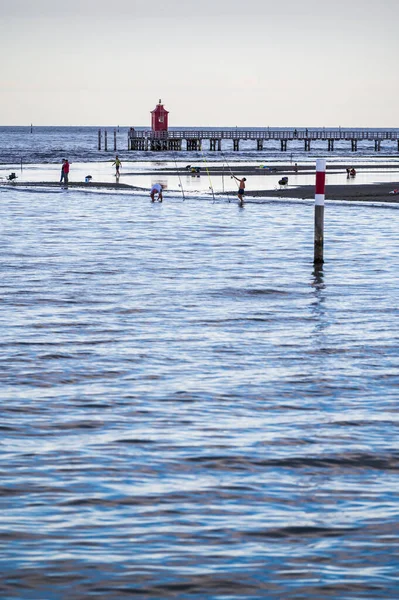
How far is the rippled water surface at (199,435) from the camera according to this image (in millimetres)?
5891

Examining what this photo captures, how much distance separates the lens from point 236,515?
6.72 metres

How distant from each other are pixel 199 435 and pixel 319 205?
12.2 metres

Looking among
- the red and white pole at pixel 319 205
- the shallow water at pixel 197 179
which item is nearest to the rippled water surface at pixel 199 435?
the red and white pole at pixel 319 205

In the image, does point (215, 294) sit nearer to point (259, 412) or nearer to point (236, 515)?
point (259, 412)

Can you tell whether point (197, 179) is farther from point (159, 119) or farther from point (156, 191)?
point (159, 119)

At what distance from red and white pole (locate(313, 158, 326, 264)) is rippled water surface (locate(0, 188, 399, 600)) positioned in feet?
3.79

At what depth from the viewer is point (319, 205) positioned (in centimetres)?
2030

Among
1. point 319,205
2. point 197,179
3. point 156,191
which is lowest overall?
point 197,179

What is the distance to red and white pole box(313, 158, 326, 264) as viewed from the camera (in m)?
19.7

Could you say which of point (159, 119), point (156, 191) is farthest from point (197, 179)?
point (159, 119)

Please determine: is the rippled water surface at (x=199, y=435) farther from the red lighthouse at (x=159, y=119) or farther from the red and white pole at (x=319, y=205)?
the red lighthouse at (x=159, y=119)

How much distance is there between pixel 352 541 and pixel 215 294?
11.3 m

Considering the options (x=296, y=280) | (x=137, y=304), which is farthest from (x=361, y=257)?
(x=137, y=304)

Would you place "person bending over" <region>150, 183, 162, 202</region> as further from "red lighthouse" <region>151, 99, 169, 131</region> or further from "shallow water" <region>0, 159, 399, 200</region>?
"red lighthouse" <region>151, 99, 169, 131</region>
